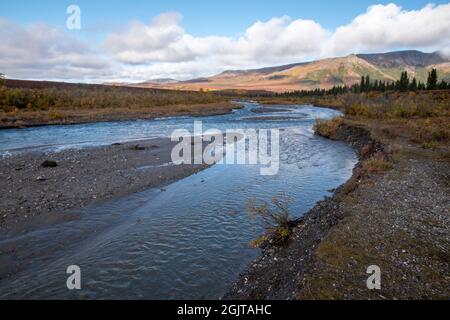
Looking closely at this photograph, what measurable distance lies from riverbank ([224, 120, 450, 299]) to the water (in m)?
1.19

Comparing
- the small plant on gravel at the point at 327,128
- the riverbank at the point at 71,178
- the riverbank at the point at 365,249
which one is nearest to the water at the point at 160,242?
the riverbank at the point at 71,178

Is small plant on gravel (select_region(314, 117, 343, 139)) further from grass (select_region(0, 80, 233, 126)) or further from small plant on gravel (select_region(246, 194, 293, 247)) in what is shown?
grass (select_region(0, 80, 233, 126))

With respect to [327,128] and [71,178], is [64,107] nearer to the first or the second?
[327,128]

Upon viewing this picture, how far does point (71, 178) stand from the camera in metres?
15.8

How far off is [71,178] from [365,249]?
14137 millimetres

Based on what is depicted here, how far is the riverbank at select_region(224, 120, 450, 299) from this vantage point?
6.40m

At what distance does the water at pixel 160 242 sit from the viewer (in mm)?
7676

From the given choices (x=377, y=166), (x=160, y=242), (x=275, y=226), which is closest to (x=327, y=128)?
(x=377, y=166)

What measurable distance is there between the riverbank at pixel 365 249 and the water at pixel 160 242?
3.91ft

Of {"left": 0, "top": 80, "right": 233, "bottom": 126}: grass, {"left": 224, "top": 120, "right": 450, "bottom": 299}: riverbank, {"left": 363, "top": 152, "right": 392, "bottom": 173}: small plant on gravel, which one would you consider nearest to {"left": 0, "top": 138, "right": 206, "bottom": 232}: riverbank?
{"left": 224, "top": 120, "right": 450, "bottom": 299}: riverbank

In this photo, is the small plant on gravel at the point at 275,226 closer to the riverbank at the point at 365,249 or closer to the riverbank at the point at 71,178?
the riverbank at the point at 365,249

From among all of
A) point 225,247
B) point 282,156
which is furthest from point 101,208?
point 282,156

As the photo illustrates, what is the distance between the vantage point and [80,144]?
28453 mm

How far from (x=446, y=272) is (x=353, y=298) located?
8.46 feet
